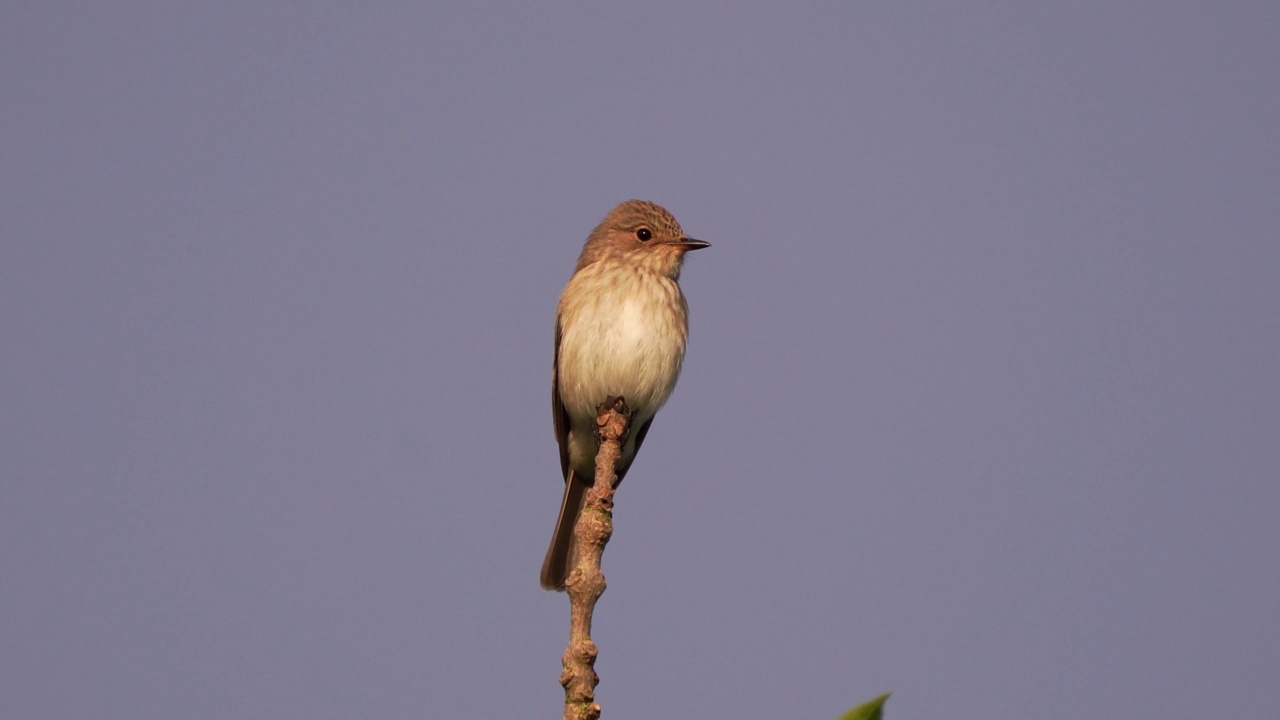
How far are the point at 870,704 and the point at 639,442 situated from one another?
7.91 m

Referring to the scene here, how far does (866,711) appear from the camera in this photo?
2438 millimetres

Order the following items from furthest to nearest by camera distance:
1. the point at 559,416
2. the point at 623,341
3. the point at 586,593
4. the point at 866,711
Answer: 1. the point at 559,416
2. the point at 623,341
3. the point at 586,593
4. the point at 866,711

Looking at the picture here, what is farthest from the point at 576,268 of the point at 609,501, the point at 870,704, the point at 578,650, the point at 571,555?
the point at 870,704

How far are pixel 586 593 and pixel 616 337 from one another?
4607 millimetres

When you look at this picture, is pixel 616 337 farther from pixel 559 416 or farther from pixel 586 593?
pixel 586 593

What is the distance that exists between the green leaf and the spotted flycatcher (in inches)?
252

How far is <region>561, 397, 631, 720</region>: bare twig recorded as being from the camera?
3953 mm

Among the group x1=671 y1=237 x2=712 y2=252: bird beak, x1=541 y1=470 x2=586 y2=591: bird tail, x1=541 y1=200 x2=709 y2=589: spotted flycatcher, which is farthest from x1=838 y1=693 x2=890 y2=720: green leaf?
x1=671 y1=237 x2=712 y2=252: bird beak

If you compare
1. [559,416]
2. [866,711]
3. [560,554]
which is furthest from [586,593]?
[559,416]

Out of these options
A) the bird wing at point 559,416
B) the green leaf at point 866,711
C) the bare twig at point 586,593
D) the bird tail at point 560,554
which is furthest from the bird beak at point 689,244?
the green leaf at point 866,711

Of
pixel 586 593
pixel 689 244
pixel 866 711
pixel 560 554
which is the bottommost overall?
pixel 866 711

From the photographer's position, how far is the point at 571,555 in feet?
30.5

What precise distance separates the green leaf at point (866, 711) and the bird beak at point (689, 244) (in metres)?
7.46

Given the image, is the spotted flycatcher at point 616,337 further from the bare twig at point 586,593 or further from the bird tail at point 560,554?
the bare twig at point 586,593
